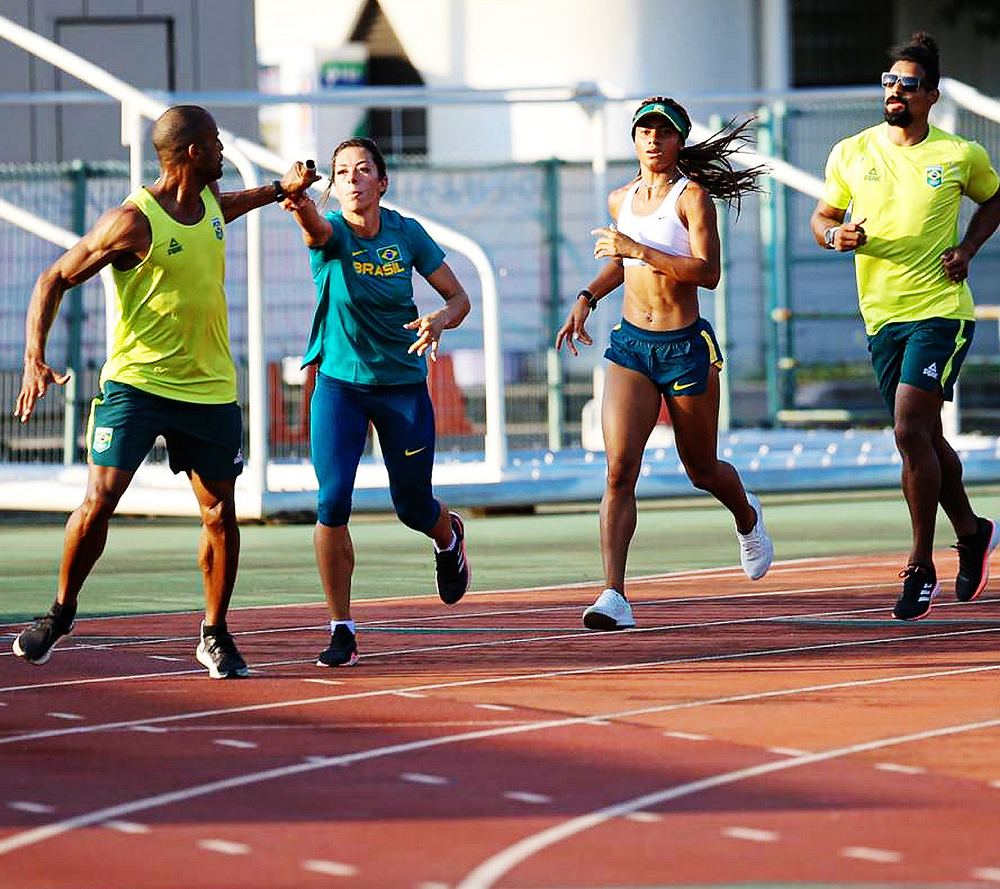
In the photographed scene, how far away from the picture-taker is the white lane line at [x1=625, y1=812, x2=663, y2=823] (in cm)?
600

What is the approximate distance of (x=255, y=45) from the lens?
22.4 m

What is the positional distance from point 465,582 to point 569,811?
411 cm

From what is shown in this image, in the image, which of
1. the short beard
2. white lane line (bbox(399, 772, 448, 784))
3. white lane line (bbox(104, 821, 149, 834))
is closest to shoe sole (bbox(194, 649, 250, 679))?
white lane line (bbox(399, 772, 448, 784))

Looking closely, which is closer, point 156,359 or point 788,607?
point 156,359

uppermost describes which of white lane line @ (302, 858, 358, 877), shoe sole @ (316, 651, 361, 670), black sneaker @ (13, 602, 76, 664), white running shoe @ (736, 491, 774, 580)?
white running shoe @ (736, 491, 774, 580)

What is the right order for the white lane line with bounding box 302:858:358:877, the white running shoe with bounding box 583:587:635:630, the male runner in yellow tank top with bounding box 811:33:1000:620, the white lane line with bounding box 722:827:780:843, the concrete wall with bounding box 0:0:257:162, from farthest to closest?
the concrete wall with bounding box 0:0:257:162 → the male runner in yellow tank top with bounding box 811:33:1000:620 → the white running shoe with bounding box 583:587:635:630 → the white lane line with bounding box 722:827:780:843 → the white lane line with bounding box 302:858:358:877

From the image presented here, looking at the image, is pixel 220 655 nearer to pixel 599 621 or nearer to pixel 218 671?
pixel 218 671

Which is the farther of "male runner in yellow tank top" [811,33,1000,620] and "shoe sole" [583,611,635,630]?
"male runner in yellow tank top" [811,33,1000,620]

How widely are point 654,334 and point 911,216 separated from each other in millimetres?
1171

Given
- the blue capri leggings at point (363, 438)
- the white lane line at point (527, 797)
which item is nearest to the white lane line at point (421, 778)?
the white lane line at point (527, 797)

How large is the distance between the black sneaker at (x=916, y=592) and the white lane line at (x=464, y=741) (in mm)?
1498

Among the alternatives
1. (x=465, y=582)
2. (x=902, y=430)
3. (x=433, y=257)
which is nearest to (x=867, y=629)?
(x=902, y=430)

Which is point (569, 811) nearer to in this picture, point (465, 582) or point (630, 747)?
→ point (630, 747)

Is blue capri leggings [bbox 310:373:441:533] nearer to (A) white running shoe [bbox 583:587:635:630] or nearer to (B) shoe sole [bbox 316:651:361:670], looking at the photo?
(B) shoe sole [bbox 316:651:361:670]
